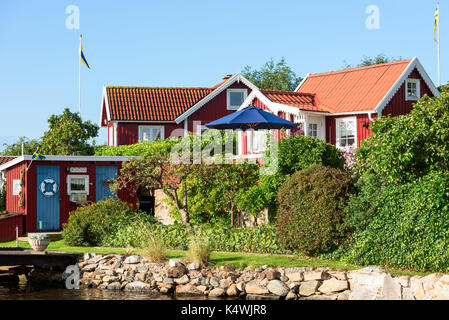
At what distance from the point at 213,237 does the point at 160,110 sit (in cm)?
1634

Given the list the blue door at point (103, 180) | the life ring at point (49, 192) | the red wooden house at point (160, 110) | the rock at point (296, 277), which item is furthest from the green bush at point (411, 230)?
the red wooden house at point (160, 110)

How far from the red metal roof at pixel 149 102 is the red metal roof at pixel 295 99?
8.06 m

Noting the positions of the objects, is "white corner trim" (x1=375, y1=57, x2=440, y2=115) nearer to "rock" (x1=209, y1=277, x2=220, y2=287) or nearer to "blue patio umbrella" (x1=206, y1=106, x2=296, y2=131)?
"blue patio umbrella" (x1=206, y1=106, x2=296, y2=131)

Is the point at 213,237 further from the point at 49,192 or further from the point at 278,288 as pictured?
the point at 49,192

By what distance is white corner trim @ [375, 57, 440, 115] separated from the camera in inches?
998

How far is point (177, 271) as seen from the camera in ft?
53.8

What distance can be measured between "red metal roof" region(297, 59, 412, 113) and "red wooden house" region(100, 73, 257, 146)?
5594 mm

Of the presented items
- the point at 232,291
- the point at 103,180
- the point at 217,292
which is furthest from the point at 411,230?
the point at 103,180

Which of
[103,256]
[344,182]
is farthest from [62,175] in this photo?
[344,182]

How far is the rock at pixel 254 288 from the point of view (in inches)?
601

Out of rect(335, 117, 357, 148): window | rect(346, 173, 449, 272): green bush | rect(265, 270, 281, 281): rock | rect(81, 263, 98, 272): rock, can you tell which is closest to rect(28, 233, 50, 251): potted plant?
rect(81, 263, 98, 272): rock

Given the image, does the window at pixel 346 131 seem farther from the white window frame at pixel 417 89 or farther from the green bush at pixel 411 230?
the green bush at pixel 411 230

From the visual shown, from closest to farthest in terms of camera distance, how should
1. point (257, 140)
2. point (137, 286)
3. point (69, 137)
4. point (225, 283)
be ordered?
point (225, 283), point (137, 286), point (257, 140), point (69, 137)

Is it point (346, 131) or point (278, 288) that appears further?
point (346, 131)
